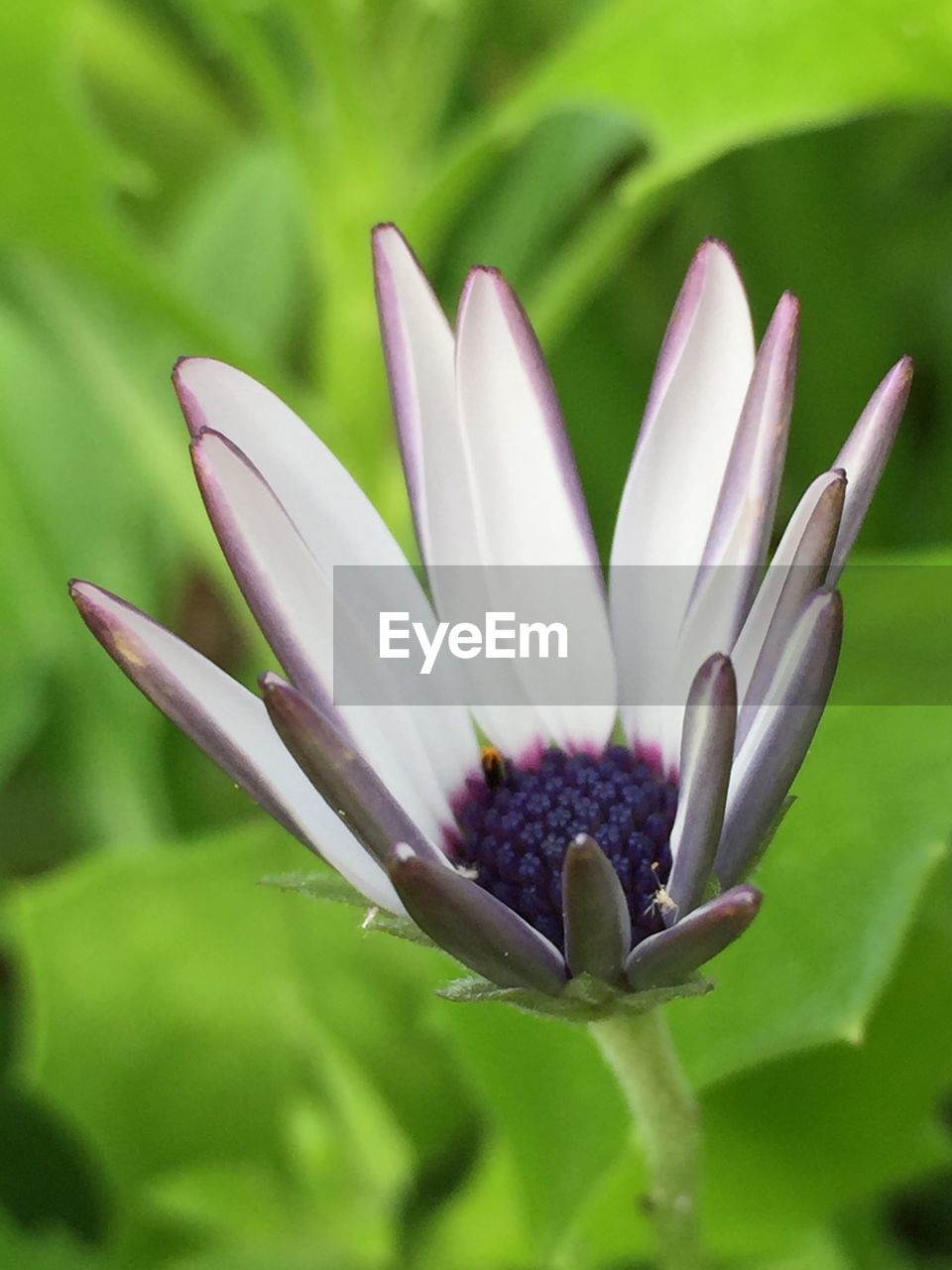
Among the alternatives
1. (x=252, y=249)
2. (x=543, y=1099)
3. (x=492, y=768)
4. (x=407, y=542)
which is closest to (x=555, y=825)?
(x=492, y=768)

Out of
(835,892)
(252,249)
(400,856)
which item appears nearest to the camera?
(400,856)

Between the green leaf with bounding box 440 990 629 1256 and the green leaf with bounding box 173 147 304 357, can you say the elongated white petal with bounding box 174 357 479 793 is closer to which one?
the green leaf with bounding box 440 990 629 1256

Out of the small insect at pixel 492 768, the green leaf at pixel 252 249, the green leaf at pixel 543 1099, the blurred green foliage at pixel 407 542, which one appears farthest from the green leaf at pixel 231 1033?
the green leaf at pixel 252 249

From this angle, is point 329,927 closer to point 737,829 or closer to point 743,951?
point 743,951

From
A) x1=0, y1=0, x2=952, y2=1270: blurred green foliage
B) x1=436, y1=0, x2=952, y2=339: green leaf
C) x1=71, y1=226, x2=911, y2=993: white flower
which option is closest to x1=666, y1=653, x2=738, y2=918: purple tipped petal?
x1=71, y1=226, x2=911, y2=993: white flower

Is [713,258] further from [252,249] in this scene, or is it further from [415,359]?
[252,249]

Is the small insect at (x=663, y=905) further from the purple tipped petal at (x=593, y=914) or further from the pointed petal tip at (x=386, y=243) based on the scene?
the pointed petal tip at (x=386, y=243)
